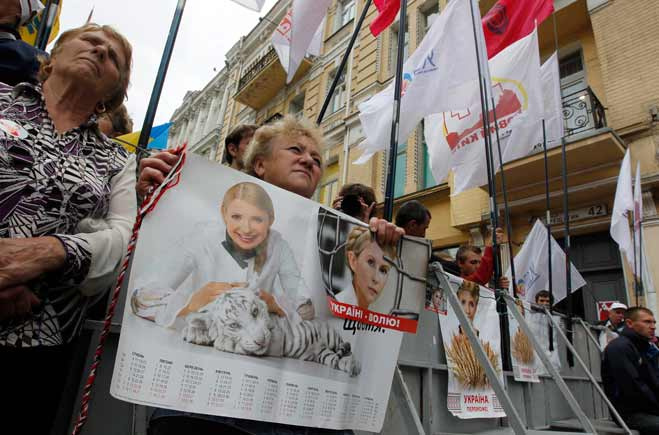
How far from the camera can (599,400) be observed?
4824 mm

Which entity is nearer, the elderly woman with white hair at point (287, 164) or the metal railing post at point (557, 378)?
the elderly woman with white hair at point (287, 164)

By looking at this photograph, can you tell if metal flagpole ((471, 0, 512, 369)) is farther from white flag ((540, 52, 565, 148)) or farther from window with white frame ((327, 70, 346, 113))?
window with white frame ((327, 70, 346, 113))

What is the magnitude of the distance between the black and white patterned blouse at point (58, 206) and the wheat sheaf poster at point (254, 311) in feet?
0.52

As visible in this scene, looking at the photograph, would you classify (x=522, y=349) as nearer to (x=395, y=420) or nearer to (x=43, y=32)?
(x=395, y=420)

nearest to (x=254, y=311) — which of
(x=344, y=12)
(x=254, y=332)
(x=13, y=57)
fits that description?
(x=254, y=332)

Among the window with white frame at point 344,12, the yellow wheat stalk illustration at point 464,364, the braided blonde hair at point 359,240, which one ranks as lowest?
the yellow wheat stalk illustration at point 464,364

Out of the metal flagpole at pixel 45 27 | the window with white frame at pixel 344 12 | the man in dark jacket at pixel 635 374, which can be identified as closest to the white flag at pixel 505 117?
the man in dark jacket at pixel 635 374

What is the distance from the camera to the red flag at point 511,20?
5281 millimetres

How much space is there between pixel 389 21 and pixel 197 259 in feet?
17.0

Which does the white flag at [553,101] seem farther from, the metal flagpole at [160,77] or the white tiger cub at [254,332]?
the white tiger cub at [254,332]

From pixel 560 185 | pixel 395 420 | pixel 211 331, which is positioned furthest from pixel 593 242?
pixel 211 331

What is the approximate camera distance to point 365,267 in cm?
151

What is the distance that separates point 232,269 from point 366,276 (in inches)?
21.8

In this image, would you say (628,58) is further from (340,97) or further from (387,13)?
(340,97)
